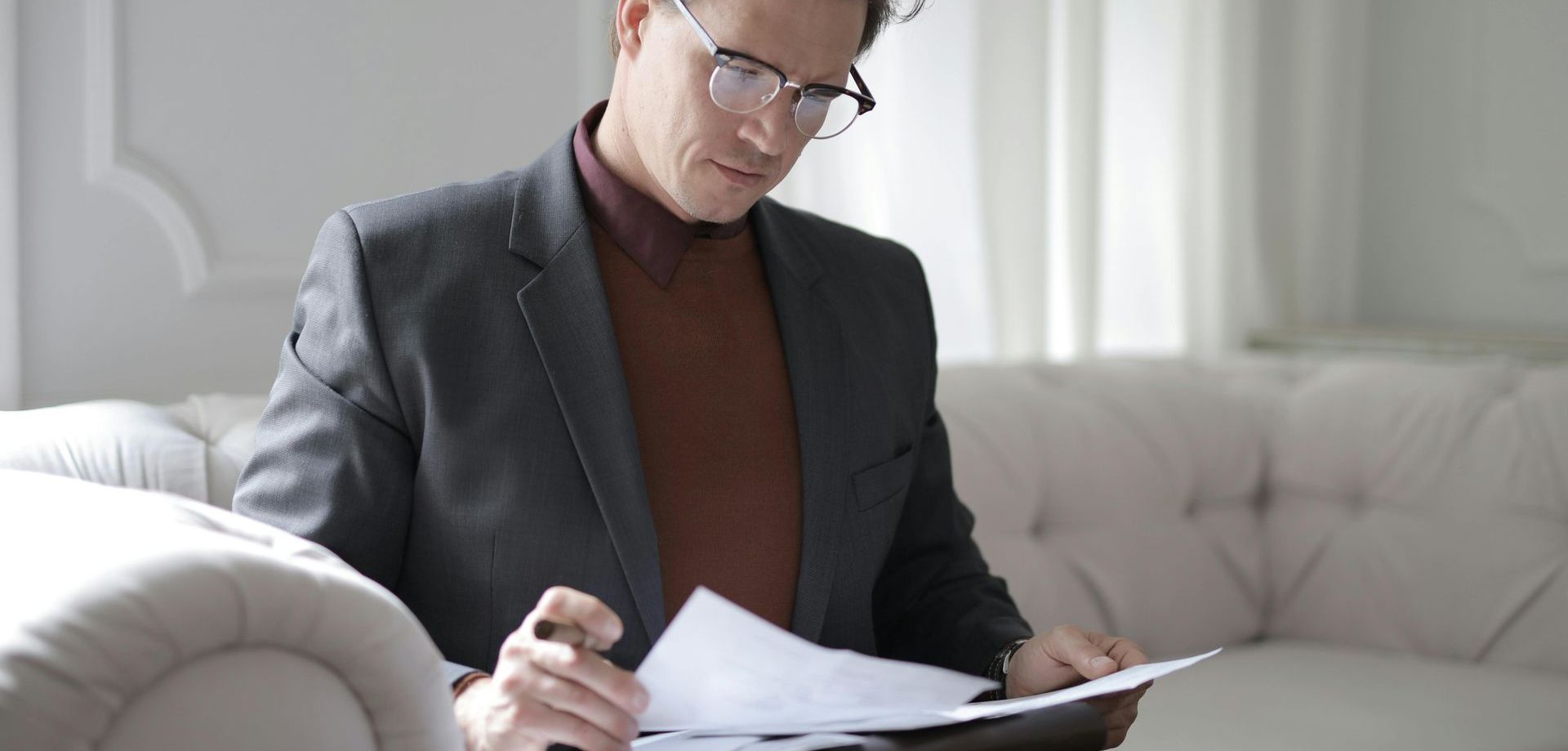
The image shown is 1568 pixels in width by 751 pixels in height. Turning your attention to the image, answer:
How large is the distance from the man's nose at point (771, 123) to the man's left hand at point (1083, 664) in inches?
18.2

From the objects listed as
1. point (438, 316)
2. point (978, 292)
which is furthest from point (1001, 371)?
point (438, 316)

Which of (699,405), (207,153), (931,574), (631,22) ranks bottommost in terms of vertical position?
(931,574)

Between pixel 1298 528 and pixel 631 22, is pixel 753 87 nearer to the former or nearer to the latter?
pixel 631 22

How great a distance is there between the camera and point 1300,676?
6.31 feet

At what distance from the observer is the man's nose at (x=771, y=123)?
1106 millimetres

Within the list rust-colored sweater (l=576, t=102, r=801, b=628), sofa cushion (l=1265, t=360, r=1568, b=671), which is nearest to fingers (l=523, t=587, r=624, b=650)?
rust-colored sweater (l=576, t=102, r=801, b=628)

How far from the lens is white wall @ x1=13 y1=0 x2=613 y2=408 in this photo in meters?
1.46

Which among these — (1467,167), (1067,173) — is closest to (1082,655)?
(1067,173)

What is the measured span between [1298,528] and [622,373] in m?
1.41

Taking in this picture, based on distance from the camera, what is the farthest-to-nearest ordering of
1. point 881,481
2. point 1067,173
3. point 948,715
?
point 1067,173
point 881,481
point 948,715

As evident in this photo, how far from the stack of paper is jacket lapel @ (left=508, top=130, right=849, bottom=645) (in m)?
0.21

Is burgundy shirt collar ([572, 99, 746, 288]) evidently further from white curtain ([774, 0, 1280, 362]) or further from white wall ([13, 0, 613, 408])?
white curtain ([774, 0, 1280, 362])

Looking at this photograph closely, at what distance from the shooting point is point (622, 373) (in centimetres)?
113

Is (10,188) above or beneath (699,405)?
above
